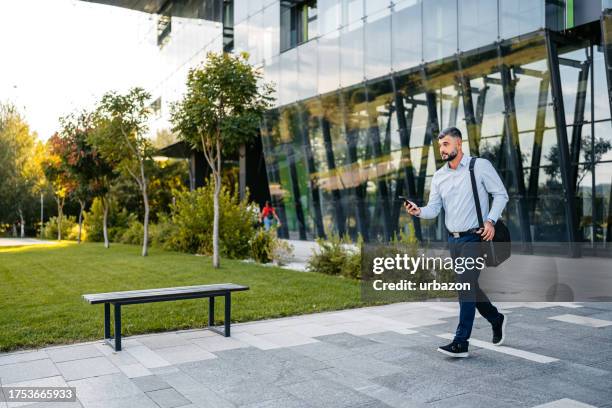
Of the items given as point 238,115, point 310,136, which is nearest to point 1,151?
point 310,136

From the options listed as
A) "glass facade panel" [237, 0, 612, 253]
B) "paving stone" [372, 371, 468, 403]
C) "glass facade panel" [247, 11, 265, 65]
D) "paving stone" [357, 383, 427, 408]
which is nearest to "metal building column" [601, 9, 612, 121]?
"glass facade panel" [237, 0, 612, 253]

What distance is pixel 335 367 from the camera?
5.30 metres

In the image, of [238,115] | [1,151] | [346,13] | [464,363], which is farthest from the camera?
[1,151]

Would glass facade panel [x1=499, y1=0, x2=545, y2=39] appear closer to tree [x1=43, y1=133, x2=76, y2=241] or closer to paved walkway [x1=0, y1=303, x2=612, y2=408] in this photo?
paved walkway [x1=0, y1=303, x2=612, y2=408]

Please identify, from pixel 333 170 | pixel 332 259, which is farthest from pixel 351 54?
pixel 332 259

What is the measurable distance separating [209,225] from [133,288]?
7527 millimetres

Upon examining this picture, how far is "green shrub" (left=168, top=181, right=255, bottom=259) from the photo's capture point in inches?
658

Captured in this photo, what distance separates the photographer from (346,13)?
20.3 m

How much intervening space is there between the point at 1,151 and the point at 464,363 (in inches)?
1675

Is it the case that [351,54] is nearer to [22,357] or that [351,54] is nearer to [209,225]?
[209,225]

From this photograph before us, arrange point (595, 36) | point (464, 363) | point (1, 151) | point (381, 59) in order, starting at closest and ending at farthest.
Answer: point (464, 363) → point (595, 36) → point (381, 59) → point (1, 151)

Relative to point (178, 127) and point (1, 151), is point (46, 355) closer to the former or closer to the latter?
point (178, 127)

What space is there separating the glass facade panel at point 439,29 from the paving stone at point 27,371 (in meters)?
13.9

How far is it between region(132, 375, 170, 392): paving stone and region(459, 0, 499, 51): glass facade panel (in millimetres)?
13305
